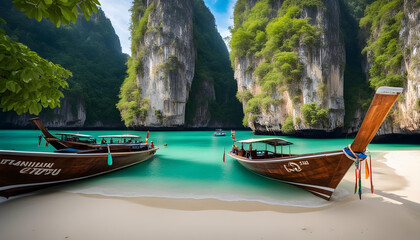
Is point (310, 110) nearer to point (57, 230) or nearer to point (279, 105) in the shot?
point (279, 105)

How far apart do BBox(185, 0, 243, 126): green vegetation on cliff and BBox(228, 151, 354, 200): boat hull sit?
143ft

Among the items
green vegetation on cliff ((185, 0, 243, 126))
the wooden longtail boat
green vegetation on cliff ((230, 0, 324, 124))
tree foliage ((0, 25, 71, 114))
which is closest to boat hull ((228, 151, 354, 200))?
the wooden longtail boat

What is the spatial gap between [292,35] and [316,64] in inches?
199

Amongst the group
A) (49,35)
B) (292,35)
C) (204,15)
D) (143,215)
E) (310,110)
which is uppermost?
(204,15)

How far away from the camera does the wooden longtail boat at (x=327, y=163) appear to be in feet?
10.7

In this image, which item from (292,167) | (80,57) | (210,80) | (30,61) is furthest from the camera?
(80,57)

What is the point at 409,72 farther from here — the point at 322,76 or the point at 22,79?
the point at 22,79

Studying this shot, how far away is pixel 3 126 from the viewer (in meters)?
42.3

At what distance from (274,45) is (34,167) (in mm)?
26809

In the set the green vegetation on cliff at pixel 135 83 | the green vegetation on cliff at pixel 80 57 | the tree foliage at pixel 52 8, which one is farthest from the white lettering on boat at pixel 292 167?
the green vegetation on cliff at pixel 80 57

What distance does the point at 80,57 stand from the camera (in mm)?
55469

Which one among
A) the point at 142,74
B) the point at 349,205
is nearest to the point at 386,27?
the point at 349,205

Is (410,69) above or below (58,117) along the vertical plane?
above

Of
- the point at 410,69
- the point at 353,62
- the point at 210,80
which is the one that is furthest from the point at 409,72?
the point at 210,80
